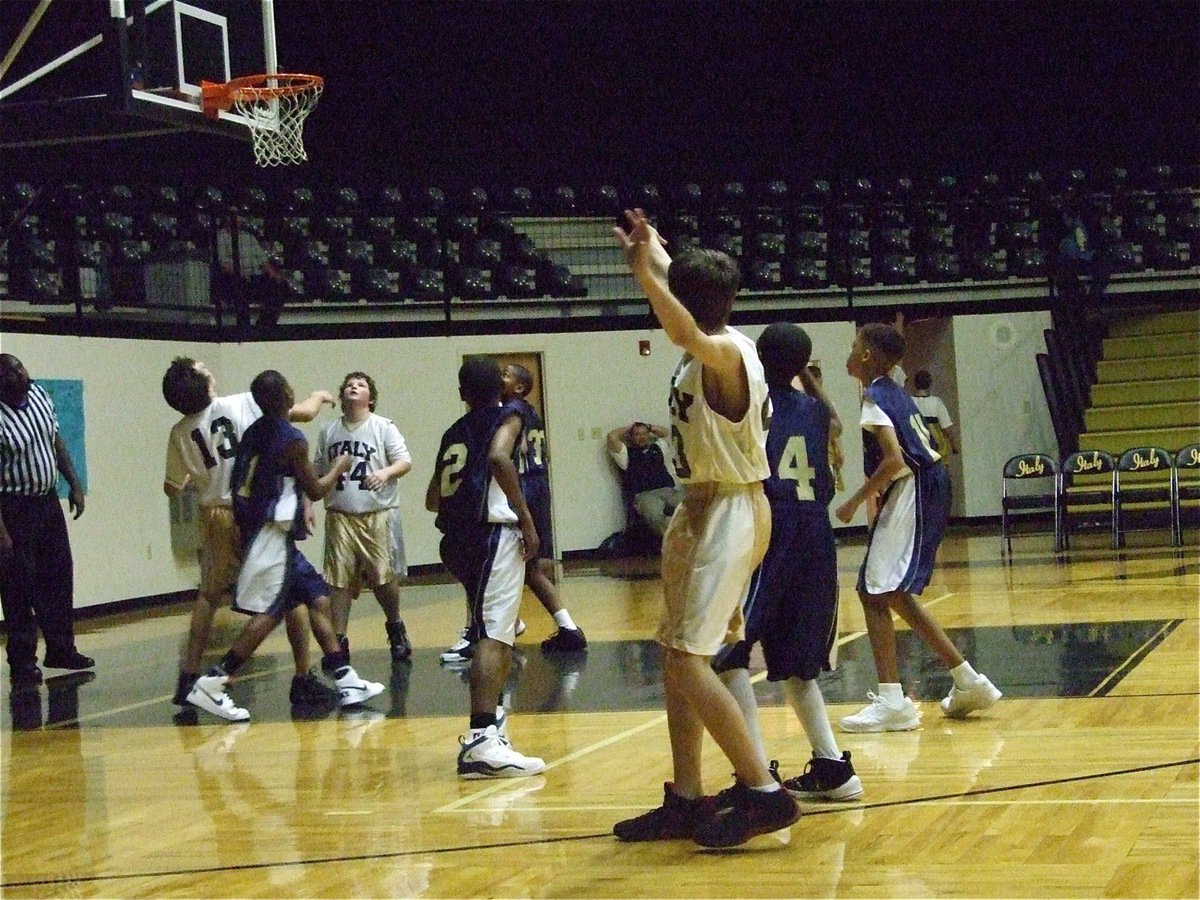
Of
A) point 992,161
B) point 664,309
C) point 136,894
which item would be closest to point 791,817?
point 664,309

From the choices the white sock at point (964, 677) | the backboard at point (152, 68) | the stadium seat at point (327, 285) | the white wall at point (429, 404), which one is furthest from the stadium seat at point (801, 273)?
the white sock at point (964, 677)

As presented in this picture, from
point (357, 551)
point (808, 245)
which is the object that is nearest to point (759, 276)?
point (808, 245)

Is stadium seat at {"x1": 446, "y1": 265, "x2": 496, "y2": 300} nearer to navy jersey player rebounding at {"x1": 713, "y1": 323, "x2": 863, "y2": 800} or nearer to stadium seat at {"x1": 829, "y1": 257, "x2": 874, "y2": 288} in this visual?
stadium seat at {"x1": 829, "y1": 257, "x2": 874, "y2": 288}

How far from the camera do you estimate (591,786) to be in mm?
5641

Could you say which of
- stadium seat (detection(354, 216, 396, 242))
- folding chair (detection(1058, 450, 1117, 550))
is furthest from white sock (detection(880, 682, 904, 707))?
stadium seat (detection(354, 216, 396, 242))

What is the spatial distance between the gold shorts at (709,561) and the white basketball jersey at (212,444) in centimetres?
422

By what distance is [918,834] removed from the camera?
4609mm

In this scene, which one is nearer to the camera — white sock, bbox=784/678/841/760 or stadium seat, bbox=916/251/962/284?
white sock, bbox=784/678/841/760

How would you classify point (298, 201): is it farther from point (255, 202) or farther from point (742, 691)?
point (742, 691)

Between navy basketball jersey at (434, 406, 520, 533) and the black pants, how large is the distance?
474 centimetres

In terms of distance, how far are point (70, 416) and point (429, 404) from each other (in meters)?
4.57

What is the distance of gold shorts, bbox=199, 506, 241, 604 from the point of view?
829cm

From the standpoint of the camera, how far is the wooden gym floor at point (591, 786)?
14.2ft

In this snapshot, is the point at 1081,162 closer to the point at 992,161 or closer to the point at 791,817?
the point at 992,161
